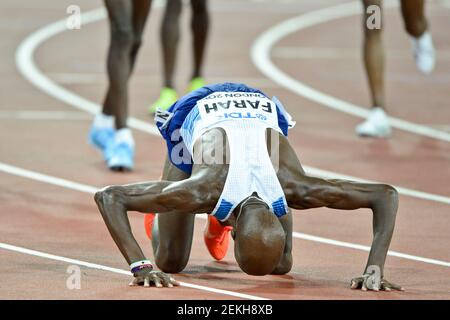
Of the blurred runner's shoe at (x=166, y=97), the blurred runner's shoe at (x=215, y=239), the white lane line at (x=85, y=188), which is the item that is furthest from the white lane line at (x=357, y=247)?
the blurred runner's shoe at (x=166, y=97)

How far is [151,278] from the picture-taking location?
5.97 m

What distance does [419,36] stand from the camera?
433 inches

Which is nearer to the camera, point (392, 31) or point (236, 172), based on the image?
point (236, 172)

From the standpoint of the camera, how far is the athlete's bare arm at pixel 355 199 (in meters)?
6.07

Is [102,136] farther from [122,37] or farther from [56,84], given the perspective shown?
[56,84]

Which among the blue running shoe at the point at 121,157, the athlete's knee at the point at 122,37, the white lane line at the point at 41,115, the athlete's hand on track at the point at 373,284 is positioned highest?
the athlete's knee at the point at 122,37

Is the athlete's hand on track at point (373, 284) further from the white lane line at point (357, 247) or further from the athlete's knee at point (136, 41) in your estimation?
the athlete's knee at point (136, 41)

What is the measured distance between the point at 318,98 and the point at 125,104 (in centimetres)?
310

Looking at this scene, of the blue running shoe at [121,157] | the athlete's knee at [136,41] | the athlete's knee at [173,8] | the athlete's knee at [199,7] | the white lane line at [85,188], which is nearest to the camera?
the white lane line at [85,188]

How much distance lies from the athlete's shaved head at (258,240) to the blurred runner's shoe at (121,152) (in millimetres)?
3367

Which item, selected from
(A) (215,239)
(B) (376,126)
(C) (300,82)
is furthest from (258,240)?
(C) (300,82)

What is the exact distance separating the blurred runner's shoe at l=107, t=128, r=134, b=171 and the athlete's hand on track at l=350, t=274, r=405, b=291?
11.1ft
